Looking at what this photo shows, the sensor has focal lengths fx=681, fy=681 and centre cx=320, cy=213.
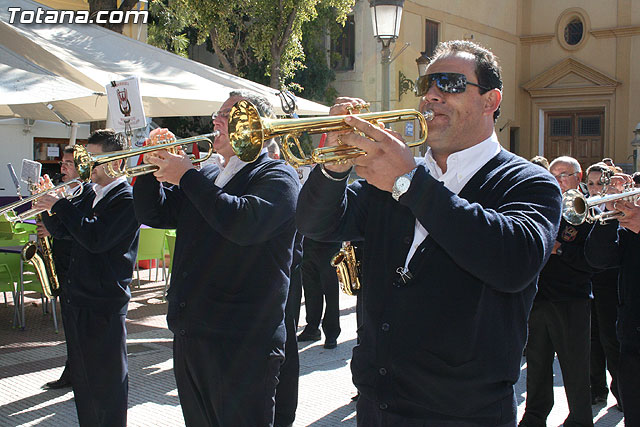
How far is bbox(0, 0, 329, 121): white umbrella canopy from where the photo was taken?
7609mm

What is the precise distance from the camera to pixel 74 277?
14.1 ft

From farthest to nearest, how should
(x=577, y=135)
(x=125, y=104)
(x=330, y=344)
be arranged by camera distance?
(x=577, y=135) < (x=330, y=344) < (x=125, y=104)

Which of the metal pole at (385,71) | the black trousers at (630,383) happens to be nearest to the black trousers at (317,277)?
the metal pole at (385,71)

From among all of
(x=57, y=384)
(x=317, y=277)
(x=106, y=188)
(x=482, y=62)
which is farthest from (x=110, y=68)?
(x=482, y=62)

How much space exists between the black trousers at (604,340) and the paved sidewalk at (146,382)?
21cm

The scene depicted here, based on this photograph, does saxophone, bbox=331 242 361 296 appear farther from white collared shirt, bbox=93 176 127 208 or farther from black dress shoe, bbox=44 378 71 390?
black dress shoe, bbox=44 378 71 390

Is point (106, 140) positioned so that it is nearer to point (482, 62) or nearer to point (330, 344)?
point (482, 62)

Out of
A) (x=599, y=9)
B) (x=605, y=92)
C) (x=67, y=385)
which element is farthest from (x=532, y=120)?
(x=67, y=385)

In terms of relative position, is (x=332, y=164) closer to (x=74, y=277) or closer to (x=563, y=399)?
(x=74, y=277)

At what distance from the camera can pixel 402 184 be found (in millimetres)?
2076

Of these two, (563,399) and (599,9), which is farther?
(599,9)

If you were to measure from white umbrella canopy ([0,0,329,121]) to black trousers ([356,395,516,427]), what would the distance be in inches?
231

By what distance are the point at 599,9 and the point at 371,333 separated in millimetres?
28025

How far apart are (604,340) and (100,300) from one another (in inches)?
158
